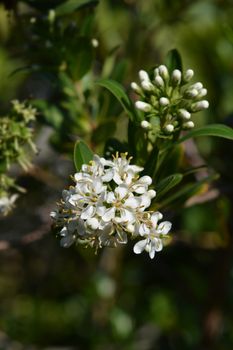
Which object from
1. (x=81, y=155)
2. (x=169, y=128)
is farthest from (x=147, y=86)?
(x=81, y=155)

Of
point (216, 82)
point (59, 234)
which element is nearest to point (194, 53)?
point (216, 82)

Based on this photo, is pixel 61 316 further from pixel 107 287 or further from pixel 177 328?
pixel 177 328

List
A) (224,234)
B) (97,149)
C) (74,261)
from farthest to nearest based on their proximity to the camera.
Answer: (74,261)
(224,234)
(97,149)

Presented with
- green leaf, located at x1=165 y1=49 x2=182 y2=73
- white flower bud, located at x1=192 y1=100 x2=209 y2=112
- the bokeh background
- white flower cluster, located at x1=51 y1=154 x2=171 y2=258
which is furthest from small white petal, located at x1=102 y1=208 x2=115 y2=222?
the bokeh background

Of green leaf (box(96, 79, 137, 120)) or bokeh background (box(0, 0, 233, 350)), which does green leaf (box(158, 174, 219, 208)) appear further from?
bokeh background (box(0, 0, 233, 350))

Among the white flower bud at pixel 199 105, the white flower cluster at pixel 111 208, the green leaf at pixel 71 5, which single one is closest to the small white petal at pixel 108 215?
the white flower cluster at pixel 111 208

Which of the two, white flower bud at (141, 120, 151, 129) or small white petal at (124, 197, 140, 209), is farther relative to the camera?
white flower bud at (141, 120, 151, 129)
